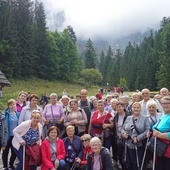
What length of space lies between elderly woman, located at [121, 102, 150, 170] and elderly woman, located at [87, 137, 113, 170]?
2.67 feet

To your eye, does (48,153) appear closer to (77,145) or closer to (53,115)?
(77,145)

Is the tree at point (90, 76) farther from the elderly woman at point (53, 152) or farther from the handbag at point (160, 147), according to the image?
the handbag at point (160, 147)

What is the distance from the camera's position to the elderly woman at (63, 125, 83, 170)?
624 centimetres

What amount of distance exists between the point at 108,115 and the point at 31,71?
48002mm

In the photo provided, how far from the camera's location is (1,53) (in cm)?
4872

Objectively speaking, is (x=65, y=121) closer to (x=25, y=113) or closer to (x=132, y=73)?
(x=25, y=113)

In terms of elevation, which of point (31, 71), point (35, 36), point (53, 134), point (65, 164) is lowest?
point (65, 164)

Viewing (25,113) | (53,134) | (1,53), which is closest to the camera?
(53,134)

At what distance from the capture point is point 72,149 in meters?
6.30

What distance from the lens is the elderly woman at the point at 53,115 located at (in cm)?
725

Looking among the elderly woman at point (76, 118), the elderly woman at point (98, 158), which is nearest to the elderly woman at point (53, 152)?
the elderly woman at point (98, 158)

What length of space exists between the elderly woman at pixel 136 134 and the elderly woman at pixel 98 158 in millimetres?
814

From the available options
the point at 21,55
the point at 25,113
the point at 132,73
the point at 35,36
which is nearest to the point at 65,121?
the point at 25,113

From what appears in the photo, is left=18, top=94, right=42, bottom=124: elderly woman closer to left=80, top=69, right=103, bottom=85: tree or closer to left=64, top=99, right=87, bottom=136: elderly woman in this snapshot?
left=64, top=99, right=87, bottom=136: elderly woman
